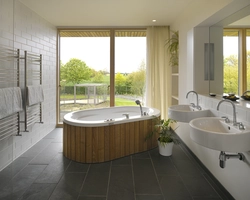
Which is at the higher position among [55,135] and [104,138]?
[104,138]

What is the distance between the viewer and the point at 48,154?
3.36 m

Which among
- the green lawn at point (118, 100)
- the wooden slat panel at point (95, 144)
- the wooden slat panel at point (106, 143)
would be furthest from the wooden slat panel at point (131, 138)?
the green lawn at point (118, 100)

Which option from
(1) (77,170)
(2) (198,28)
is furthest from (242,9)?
(1) (77,170)

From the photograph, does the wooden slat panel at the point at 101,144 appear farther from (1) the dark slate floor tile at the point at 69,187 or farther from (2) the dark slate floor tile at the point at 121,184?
(1) the dark slate floor tile at the point at 69,187

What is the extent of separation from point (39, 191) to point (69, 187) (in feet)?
1.04

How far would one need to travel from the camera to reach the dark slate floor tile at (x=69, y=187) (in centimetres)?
216

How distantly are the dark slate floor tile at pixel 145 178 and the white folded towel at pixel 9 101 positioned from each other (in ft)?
6.08

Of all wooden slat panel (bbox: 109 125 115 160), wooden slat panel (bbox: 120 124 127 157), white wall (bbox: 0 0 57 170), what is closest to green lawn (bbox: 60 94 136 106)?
white wall (bbox: 0 0 57 170)

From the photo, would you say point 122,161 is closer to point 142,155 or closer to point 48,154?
point 142,155

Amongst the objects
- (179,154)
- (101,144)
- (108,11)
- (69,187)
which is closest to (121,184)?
(69,187)

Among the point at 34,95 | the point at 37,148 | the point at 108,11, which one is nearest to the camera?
the point at 34,95

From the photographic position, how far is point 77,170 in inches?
109

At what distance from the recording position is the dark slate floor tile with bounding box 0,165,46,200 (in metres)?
2.17

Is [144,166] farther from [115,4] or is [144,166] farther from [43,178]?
[115,4]
